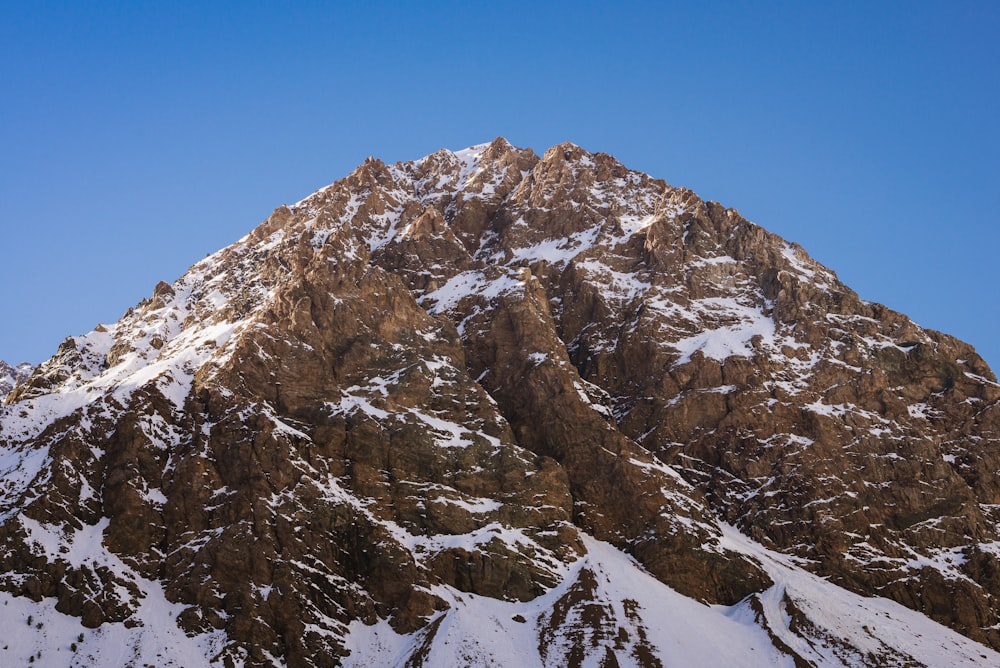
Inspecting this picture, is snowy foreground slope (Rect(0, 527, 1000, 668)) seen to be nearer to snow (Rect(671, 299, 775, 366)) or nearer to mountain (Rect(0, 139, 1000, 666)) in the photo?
mountain (Rect(0, 139, 1000, 666))

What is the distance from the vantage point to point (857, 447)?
17912cm

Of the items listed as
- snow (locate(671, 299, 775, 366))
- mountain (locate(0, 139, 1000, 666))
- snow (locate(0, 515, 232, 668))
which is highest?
snow (locate(671, 299, 775, 366))

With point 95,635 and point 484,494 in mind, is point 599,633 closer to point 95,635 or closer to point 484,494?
point 484,494

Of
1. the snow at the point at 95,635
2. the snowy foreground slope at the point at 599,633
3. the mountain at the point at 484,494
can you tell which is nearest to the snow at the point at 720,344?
the mountain at the point at 484,494

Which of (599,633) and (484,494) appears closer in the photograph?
(599,633)

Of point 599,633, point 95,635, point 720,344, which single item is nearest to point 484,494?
point 599,633

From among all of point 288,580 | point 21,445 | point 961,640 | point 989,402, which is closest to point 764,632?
point 961,640

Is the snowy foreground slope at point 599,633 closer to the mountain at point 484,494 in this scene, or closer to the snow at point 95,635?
the snow at point 95,635

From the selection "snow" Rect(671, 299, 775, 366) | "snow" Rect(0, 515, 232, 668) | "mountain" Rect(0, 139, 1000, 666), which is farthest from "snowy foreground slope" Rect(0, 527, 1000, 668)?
"snow" Rect(671, 299, 775, 366)

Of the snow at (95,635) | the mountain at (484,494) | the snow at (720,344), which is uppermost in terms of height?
the snow at (720,344)

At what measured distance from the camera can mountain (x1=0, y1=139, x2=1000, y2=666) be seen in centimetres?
→ 13512

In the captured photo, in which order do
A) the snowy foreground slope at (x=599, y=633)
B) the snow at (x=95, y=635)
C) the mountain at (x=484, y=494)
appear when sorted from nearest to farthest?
the snow at (x=95, y=635) < the snowy foreground slope at (x=599, y=633) < the mountain at (x=484, y=494)

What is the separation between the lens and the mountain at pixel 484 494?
135125mm

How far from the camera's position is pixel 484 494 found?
158375 mm
